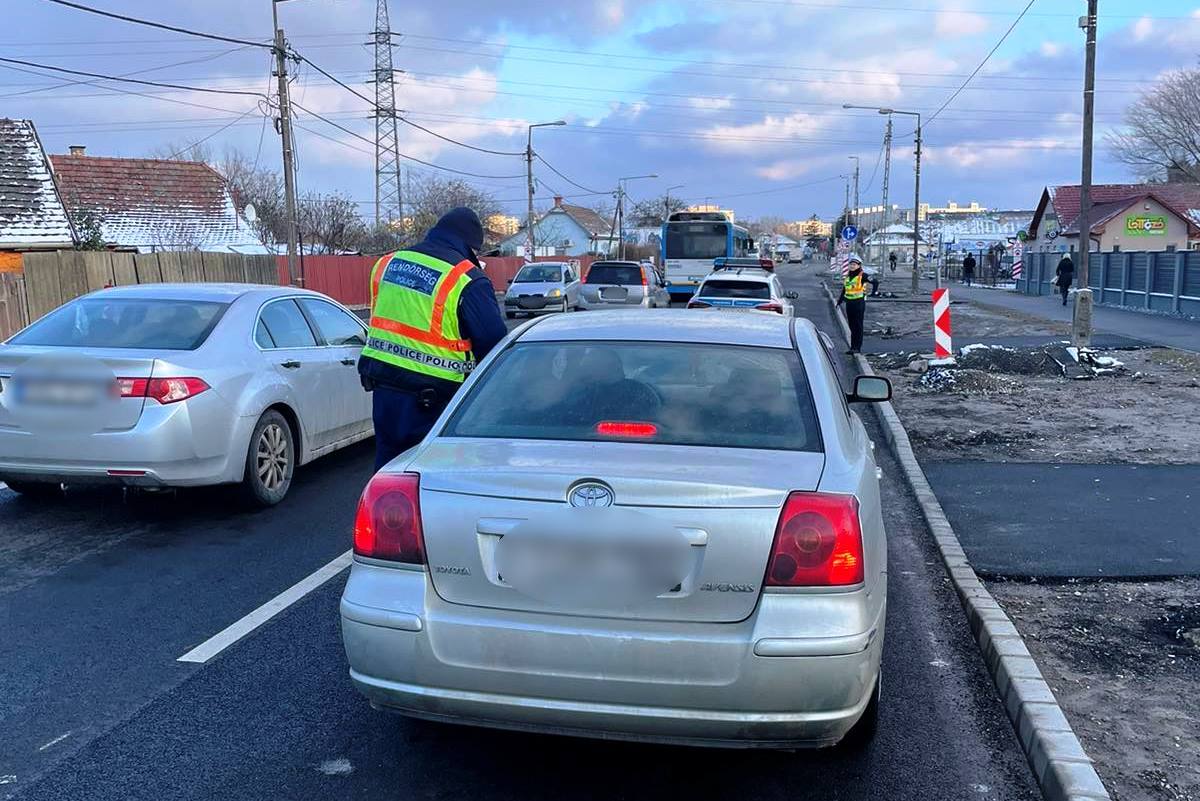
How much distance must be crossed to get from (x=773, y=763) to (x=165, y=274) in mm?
22936

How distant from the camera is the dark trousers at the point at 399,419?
533 centimetres

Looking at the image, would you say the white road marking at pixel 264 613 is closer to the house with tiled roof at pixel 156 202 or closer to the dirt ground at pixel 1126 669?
the dirt ground at pixel 1126 669

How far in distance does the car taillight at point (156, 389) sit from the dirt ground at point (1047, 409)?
6262mm

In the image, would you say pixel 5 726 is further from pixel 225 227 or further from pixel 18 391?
pixel 225 227

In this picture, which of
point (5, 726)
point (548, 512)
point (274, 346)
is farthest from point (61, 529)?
point (548, 512)

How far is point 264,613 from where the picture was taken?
5.12 metres

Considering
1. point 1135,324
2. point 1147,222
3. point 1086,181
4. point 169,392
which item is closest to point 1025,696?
point 169,392

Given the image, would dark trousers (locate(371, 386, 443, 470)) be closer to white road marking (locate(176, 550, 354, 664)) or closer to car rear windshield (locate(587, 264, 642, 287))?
white road marking (locate(176, 550, 354, 664))

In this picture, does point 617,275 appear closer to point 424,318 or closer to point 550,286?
point 550,286

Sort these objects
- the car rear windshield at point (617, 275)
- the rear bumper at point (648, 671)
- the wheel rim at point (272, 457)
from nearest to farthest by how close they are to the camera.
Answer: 1. the rear bumper at point (648, 671)
2. the wheel rim at point (272, 457)
3. the car rear windshield at point (617, 275)

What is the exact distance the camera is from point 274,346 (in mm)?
7359

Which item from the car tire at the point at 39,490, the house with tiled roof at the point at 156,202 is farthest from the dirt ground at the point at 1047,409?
the house with tiled roof at the point at 156,202

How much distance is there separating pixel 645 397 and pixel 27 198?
1036 inches

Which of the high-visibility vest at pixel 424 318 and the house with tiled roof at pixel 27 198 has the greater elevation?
the house with tiled roof at pixel 27 198
